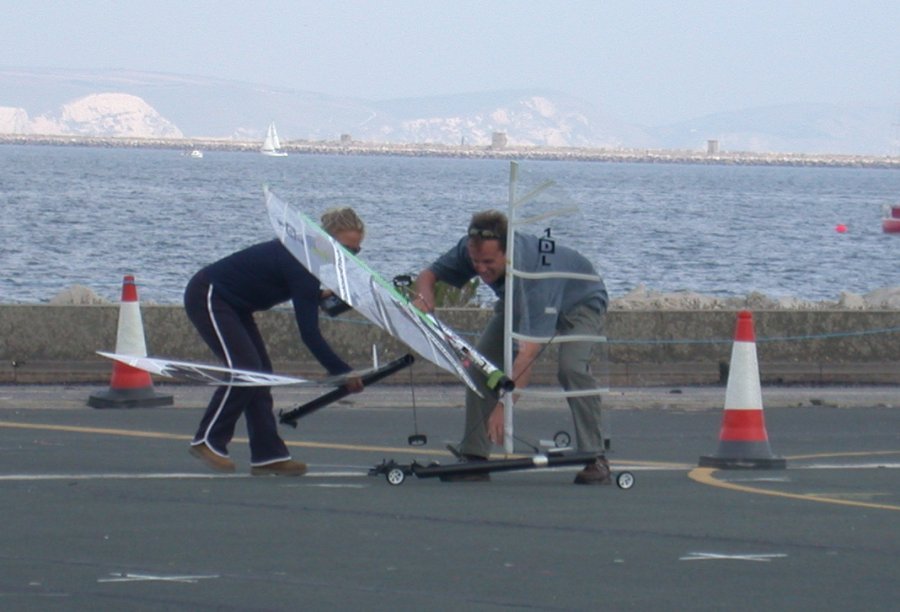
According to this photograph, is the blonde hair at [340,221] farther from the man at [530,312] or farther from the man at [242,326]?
the man at [530,312]

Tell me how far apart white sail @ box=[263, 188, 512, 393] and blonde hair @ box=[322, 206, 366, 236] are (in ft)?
0.55

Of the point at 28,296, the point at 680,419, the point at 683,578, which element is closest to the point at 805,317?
the point at 680,419

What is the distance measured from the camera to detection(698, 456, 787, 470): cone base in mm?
10148

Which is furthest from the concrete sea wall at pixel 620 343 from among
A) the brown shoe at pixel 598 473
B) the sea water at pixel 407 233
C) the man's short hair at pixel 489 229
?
the man's short hair at pixel 489 229

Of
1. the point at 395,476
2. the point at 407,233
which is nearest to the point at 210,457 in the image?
the point at 395,476

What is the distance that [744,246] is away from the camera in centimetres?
6291

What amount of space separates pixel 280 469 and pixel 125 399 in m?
3.82

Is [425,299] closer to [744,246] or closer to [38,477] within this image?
[38,477]

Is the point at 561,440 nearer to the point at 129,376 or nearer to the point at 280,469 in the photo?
the point at 280,469

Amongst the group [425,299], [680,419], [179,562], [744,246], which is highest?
[425,299]

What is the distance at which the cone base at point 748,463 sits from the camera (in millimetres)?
10148

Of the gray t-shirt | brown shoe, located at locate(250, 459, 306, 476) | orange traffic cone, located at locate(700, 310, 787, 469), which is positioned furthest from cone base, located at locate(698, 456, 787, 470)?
brown shoe, located at locate(250, 459, 306, 476)

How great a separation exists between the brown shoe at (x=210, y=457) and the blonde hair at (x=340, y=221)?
56.2 inches

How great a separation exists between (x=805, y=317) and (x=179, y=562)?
10.3 m
